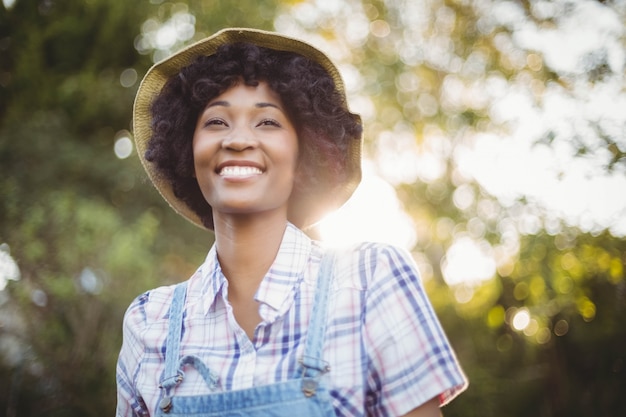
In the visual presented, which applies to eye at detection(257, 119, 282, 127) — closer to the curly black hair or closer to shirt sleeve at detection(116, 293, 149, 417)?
the curly black hair

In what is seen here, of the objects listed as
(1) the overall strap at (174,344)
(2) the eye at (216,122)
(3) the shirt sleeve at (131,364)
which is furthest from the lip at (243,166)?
(3) the shirt sleeve at (131,364)

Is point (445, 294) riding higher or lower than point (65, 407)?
higher

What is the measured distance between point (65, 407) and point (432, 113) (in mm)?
5104

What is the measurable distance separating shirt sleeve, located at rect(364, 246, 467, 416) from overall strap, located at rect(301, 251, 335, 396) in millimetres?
104

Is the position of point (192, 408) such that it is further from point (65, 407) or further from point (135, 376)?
point (65, 407)

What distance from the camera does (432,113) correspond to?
7230 mm

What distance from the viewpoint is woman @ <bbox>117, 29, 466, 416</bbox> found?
1319mm

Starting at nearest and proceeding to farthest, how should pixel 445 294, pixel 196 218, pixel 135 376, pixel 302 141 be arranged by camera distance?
pixel 135 376 → pixel 302 141 → pixel 196 218 → pixel 445 294

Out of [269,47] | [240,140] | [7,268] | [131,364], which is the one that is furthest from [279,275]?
[7,268]

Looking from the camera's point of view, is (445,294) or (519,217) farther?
(445,294)

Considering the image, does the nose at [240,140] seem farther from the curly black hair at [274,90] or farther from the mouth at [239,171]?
the curly black hair at [274,90]

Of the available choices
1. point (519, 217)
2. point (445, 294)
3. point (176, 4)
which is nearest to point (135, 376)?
point (519, 217)

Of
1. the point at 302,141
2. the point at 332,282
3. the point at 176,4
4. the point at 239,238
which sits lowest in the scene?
the point at 332,282

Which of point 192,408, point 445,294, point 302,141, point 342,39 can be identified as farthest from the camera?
point 342,39
